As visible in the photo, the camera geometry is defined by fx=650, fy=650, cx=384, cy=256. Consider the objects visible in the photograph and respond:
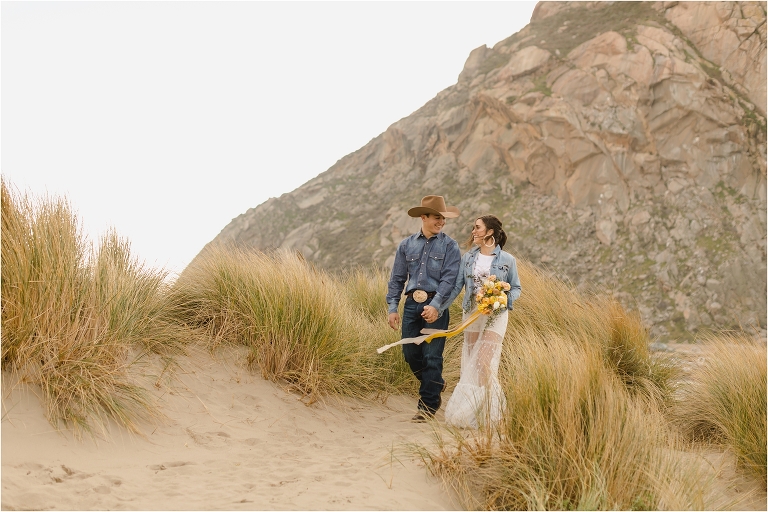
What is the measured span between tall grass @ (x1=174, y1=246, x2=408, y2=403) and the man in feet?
2.45

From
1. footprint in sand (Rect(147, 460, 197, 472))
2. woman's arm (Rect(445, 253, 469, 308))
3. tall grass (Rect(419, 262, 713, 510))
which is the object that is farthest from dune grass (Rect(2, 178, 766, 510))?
woman's arm (Rect(445, 253, 469, 308))

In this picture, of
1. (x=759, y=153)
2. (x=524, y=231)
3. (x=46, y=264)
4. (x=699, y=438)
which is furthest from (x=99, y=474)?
(x=759, y=153)

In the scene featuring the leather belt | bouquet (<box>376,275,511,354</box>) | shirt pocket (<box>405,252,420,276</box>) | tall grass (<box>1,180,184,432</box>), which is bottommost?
bouquet (<box>376,275,511,354</box>)

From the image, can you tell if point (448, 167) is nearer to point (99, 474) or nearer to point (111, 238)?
point (111, 238)

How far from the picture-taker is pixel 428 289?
5.79 metres

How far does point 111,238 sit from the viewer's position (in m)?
5.98

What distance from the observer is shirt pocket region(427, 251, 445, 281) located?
19.1 feet

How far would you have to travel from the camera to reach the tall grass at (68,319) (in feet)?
14.1

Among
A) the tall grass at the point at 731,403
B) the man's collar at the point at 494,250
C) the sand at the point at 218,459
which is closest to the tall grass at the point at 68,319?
the sand at the point at 218,459

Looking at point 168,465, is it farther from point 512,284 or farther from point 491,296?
point 512,284

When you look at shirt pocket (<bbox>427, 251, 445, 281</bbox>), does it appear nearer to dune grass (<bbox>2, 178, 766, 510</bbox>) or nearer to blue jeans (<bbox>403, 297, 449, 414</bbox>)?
blue jeans (<bbox>403, 297, 449, 414</bbox>)

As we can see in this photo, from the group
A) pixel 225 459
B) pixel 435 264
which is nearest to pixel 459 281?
pixel 435 264

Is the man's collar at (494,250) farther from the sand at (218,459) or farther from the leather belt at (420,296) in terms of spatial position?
the sand at (218,459)

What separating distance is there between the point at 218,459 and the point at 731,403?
4.00 meters
